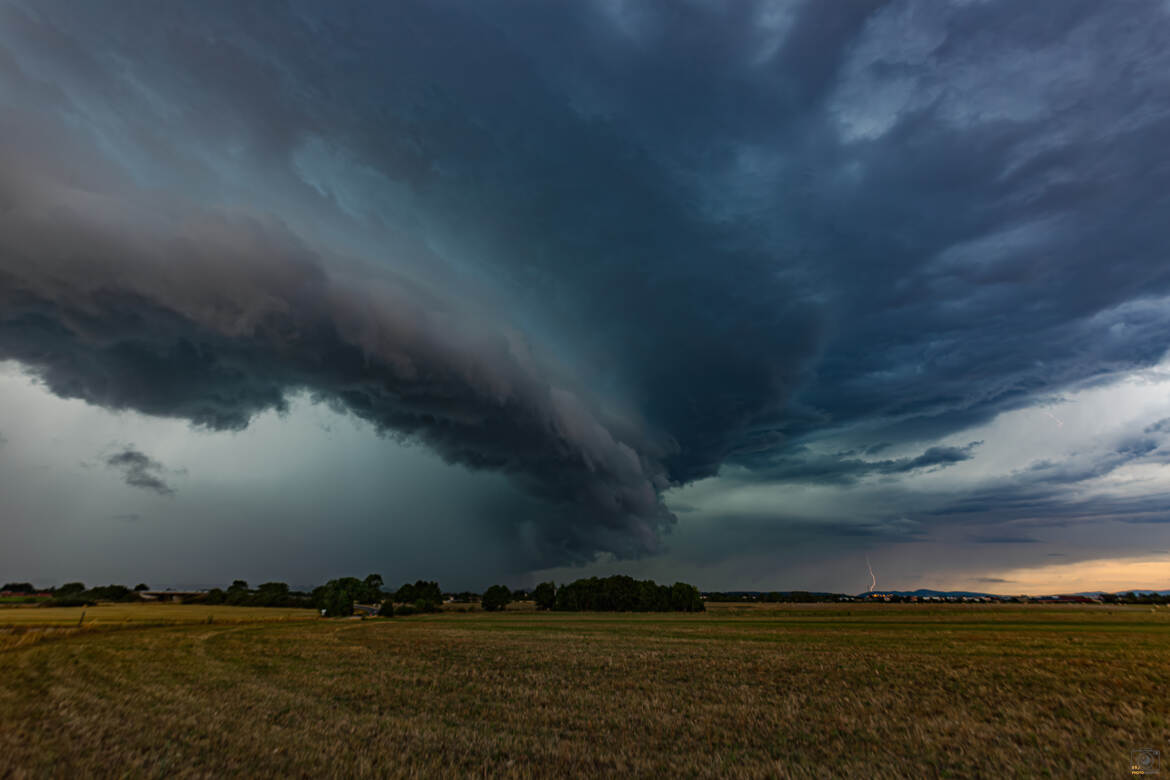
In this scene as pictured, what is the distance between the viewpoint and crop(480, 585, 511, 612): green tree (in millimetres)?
190288

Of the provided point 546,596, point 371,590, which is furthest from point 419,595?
point 546,596

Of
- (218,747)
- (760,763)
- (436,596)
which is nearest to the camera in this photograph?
(760,763)

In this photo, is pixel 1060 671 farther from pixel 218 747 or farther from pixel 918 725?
pixel 218 747

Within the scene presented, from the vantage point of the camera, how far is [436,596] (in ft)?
639

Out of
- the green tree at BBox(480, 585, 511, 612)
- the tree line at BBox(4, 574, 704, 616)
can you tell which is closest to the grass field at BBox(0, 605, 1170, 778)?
the tree line at BBox(4, 574, 704, 616)

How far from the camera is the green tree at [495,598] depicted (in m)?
190

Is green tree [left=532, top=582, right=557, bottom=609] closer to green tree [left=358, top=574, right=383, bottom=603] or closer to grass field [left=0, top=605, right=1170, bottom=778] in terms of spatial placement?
green tree [left=358, top=574, right=383, bottom=603]

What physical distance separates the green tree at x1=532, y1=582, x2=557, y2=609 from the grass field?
17431cm

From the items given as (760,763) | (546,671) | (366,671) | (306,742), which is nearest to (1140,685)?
(760,763)

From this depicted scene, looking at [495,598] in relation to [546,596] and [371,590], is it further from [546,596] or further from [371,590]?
[371,590]

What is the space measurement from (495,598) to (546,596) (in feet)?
66.1

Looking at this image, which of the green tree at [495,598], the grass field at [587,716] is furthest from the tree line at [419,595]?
the grass field at [587,716]

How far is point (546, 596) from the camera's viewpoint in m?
193

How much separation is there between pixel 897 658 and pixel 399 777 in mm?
34617
